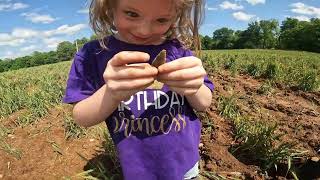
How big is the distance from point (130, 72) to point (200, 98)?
0.49 m

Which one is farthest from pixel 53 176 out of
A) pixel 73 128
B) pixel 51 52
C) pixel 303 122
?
pixel 51 52

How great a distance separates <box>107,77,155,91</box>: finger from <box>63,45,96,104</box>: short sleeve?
1.15ft

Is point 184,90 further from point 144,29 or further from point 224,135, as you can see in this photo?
point 224,135

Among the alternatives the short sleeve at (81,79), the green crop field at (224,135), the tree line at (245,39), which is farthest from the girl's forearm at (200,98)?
the tree line at (245,39)

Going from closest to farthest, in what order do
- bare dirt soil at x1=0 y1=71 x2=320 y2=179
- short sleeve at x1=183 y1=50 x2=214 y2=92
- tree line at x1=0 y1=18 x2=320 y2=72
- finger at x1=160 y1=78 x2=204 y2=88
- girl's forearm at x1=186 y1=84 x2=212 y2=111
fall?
finger at x1=160 y1=78 x2=204 y2=88
girl's forearm at x1=186 y1=84 x2=212 y2=111
short sleeve at x1=183 y1=50 x2=214 y2=92
bare dirt soil at x1=0 y1=71 x2=320 y2=179
tree line at x1=0 y1=18 x2=320 y2=72

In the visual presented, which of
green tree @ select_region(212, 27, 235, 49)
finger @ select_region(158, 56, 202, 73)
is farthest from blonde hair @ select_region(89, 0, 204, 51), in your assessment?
green tree @ select_region(212, 27, 235, 49)

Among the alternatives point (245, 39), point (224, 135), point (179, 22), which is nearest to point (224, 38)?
point (245, 39)

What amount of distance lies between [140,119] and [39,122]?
10.2 ft

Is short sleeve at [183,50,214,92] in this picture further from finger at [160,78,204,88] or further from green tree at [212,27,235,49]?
green tree at [212,27,235,49]

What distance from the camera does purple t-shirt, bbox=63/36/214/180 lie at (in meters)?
1.74

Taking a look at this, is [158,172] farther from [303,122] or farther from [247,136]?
[303,122]

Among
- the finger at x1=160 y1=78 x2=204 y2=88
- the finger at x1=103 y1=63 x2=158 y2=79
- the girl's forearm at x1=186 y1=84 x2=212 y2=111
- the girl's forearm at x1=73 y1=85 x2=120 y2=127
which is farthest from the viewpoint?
the girl's forearm at x1=186 y1=84 x2=212 y2=111

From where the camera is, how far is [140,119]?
1.74 metres

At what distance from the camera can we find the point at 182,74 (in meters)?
1.41
